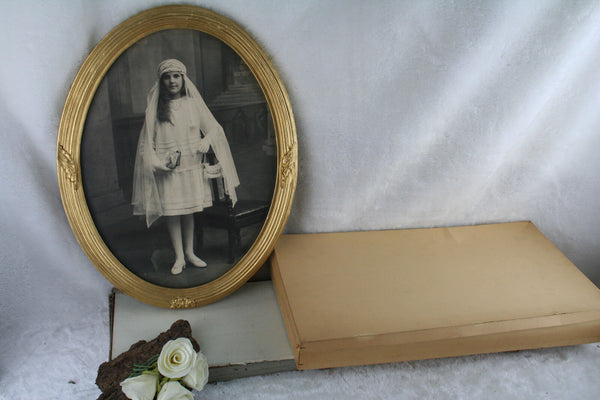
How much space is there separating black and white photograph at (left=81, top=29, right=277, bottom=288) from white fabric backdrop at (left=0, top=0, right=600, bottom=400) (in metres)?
0.09

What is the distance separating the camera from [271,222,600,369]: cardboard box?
83 cm

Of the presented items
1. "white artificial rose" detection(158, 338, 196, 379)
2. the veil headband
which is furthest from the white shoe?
the veil headband

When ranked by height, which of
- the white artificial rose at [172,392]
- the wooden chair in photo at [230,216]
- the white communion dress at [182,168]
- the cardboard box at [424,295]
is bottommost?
the white artificial rose at [172,392]

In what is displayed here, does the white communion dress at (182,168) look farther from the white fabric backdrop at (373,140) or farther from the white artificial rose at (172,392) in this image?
the white artificial rose at (172,392)

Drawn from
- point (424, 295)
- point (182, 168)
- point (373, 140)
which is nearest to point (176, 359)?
point (182, 168)

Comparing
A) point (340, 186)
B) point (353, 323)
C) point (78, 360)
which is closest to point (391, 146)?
point (340, 186)

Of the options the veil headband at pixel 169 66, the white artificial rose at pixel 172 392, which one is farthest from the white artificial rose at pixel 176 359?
the veil headband at pixel 169 66

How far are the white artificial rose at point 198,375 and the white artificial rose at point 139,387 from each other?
0.05 meters

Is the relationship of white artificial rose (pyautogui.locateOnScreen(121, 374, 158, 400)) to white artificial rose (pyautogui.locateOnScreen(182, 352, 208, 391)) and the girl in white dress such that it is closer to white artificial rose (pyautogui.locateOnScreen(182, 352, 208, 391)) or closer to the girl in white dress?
white artificial rose (pyautogui.locateOnScreen(182, 352, 208, 391))

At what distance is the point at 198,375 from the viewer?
76 centimetres

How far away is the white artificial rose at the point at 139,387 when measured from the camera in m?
0.72

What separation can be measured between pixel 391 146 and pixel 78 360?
2.54 feet

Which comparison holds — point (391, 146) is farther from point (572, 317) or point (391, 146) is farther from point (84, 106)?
point (84, 106)

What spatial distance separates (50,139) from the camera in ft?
2.97
